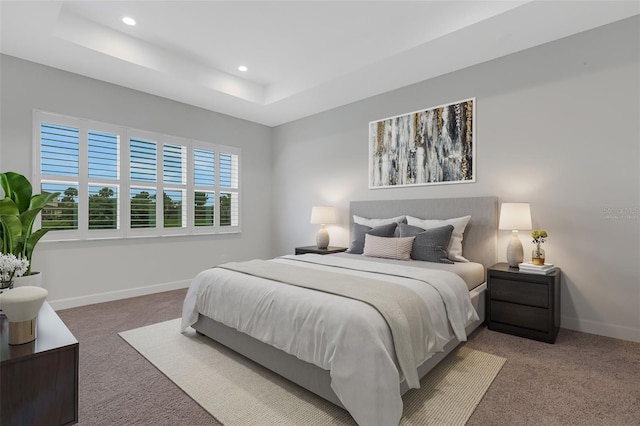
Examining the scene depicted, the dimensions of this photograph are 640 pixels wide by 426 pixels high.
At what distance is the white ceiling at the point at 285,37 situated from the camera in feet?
9.25

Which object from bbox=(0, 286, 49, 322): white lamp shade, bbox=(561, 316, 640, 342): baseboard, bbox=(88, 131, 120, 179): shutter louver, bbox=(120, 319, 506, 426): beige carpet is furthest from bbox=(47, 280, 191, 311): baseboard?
bbox=(561, 316, 640, 342): baseboard

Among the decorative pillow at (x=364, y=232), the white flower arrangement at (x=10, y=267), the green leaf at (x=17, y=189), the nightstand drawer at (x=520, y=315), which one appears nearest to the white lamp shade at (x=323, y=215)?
the decorative pillow at (x=364, y=232)

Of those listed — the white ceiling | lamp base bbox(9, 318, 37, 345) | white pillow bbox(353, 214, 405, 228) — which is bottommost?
lamp base bbox(9, 318, 37, 345)

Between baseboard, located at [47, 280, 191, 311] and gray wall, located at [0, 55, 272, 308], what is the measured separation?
0.03ft

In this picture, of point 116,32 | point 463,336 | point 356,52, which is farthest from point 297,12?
point 463,336

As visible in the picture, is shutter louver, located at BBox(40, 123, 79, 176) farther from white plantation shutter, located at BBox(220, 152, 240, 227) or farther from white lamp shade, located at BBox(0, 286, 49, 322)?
white lamp shade, located at BBox(0, 286, 49, 322)

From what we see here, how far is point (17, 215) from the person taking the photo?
2537mm

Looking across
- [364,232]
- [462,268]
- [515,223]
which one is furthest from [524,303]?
[364,232]

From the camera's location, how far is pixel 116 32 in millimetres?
3389

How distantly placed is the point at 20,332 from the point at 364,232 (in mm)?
3213

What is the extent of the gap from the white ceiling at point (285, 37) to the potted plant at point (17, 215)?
1.43 metres

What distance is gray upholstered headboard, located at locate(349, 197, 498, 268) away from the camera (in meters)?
3.41

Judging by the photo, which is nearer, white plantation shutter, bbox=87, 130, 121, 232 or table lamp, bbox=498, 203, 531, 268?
table lamp, bbox=498, 203, 531, 268

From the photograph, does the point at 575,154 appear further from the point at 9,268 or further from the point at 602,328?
the point at 9,268
